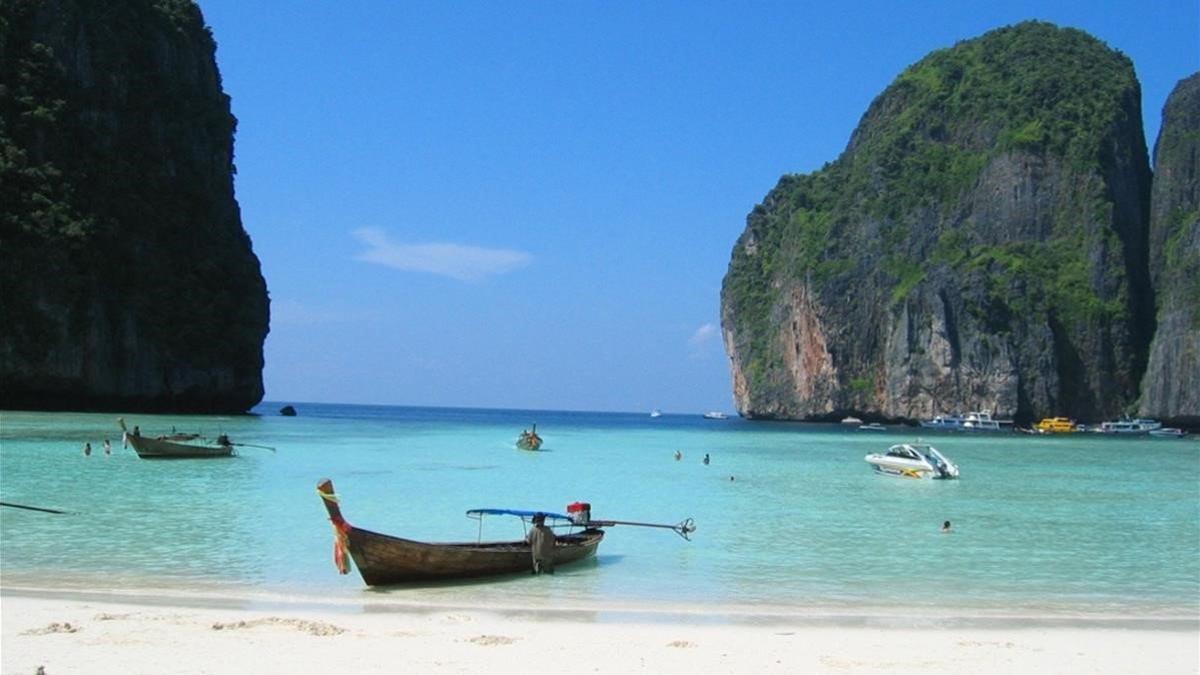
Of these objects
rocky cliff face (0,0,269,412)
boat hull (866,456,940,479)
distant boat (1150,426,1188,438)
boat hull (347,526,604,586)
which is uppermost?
rocky cliff face (0,0,269,412)

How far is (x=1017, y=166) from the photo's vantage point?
120438mm

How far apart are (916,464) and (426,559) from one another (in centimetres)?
2396

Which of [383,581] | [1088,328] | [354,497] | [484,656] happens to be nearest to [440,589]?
[383,581]

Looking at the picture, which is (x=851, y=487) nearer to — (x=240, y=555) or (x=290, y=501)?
(x=290, y=501)

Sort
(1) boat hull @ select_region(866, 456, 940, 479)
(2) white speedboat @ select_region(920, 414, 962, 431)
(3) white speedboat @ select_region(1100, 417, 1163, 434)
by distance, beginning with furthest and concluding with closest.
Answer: (2) white speedboat @ select_region(920, 414, 962, 431) → (3) white speedboat @ select_region(1100, 417, 1163, 434) → (1) boat hull @ select_region(866, 456, 940, 479)

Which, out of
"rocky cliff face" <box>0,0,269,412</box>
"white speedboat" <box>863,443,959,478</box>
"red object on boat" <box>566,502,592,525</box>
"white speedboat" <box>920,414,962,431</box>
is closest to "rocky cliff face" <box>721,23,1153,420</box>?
"white speedboat" <box>920,414,962,431</box>

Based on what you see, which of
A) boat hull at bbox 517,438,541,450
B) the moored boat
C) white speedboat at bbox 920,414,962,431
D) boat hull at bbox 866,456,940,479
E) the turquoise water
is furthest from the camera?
white speedboat at bbox 920,414,962,431

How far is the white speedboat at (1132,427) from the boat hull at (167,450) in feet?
272

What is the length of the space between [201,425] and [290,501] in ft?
126

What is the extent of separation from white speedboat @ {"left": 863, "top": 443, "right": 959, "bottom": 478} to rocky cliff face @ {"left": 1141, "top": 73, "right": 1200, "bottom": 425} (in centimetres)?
7350

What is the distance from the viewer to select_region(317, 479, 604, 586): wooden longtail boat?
43.0 ft

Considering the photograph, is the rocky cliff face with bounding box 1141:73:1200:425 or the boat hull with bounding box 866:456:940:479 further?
the rocky cliff face with bounding box 1141:73:1200:425

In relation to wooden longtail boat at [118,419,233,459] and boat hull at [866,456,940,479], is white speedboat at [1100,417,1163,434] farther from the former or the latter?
wooden longtail boat at [118,419,233,459]

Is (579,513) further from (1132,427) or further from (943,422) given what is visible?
(943,422)
